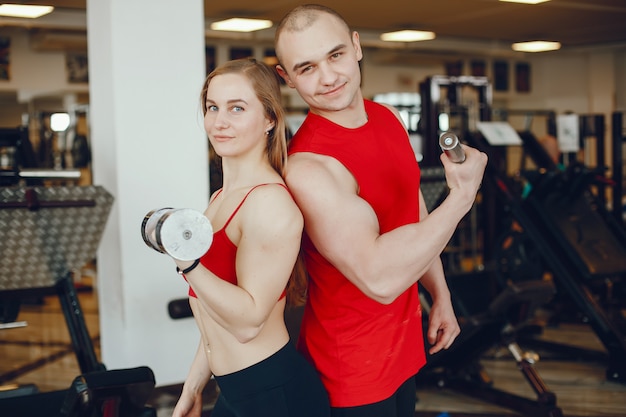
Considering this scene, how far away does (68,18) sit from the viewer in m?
7.79

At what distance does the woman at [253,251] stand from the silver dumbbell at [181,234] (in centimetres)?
19

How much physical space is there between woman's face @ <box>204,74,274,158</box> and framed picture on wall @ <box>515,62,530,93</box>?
37.5 ft

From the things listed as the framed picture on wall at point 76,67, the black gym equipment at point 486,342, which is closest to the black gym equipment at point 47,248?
the black gym equipment at point 486,342

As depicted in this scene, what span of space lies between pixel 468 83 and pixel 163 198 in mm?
3200

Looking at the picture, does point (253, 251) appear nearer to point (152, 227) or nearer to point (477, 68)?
point (152, 227)

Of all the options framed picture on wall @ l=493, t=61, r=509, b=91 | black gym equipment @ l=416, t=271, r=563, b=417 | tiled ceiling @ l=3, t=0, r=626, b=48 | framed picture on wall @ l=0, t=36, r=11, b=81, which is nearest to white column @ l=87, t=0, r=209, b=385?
black gym equipment @ l=416, t=271, r=563, b=417

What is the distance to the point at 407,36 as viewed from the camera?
954 cm

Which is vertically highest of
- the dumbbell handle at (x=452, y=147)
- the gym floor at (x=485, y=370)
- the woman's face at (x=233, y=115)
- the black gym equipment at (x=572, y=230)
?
the woman's face at (x=233, y=115)

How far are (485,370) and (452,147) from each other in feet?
11.8

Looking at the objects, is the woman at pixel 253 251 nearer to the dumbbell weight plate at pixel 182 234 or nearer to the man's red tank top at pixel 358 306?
the man's red tank top at pixel 358 306

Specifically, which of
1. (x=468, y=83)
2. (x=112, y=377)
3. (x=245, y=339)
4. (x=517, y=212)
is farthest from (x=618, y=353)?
(x=245, y=339)

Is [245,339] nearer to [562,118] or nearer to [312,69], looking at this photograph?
[312,69]

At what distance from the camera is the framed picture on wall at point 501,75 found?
12.2 metres

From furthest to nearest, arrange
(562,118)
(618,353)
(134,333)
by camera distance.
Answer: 1. (562,118)
2. (618,353)
3. (134,333)
